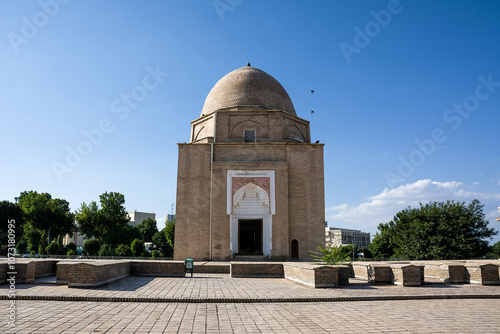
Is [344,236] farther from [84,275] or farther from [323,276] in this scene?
[84,275]

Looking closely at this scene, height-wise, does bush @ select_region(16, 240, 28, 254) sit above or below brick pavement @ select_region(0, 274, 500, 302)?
below

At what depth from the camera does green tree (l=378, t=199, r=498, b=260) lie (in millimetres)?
20688

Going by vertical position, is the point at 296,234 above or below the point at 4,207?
below

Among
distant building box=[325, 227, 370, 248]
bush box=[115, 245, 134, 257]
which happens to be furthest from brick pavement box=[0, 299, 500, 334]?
distant building box=[325, 227, 370, 248]

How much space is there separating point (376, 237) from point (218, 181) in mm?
26960

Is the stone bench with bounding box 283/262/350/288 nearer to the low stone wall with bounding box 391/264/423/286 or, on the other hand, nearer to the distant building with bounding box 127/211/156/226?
the low stone wall with bounding box 391/264/423/286

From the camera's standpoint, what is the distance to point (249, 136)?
19297 mm

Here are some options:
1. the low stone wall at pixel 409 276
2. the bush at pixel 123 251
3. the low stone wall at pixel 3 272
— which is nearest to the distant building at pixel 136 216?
the bush at pixel 123 251

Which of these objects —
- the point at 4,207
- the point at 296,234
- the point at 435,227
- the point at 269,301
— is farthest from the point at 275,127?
the point at 4,207

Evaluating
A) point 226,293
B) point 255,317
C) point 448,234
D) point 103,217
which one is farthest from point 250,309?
point 103,217

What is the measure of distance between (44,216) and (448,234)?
33.6 metres

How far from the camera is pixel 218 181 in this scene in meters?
17.6

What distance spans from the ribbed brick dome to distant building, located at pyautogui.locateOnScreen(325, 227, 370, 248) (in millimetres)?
54472

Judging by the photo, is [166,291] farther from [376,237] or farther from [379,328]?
[376,237]
